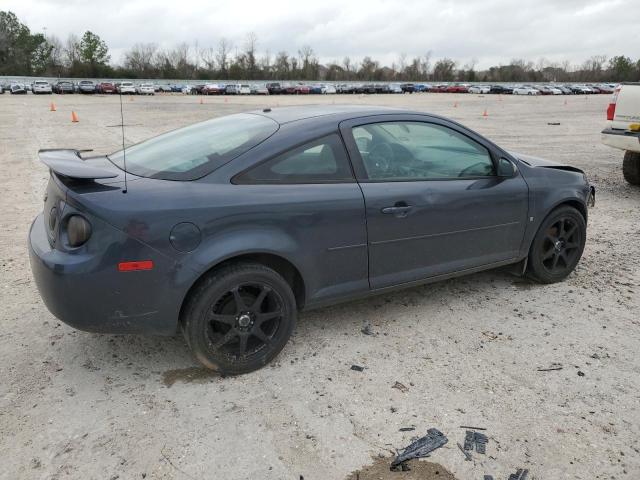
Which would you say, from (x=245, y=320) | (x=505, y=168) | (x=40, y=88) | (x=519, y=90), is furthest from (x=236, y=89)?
(x=245, y=320)

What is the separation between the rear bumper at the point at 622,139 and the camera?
7.49 m

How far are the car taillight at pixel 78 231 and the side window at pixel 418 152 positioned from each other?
1.76 metres

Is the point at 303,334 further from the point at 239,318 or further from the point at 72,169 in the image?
the point at 72,169

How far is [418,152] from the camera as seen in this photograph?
384 cm

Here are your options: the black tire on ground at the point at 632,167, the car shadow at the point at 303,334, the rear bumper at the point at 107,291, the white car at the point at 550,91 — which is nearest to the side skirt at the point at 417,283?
the car shadow at the point at 303,334

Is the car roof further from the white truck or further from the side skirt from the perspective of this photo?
the white truck

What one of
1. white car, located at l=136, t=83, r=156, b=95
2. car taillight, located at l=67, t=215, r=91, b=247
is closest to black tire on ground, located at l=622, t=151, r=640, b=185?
car taillight, located at l=67, t=215, r=91, b=247

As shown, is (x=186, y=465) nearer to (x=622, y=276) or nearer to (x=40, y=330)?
(x=40, y=330)

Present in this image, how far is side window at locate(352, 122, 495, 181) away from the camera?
362 cm

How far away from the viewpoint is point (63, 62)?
105 meters

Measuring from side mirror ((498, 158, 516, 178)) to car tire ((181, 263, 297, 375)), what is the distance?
1.99 m

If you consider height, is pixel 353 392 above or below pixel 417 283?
below

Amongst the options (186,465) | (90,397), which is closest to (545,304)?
(186,465)

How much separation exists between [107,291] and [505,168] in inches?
119
